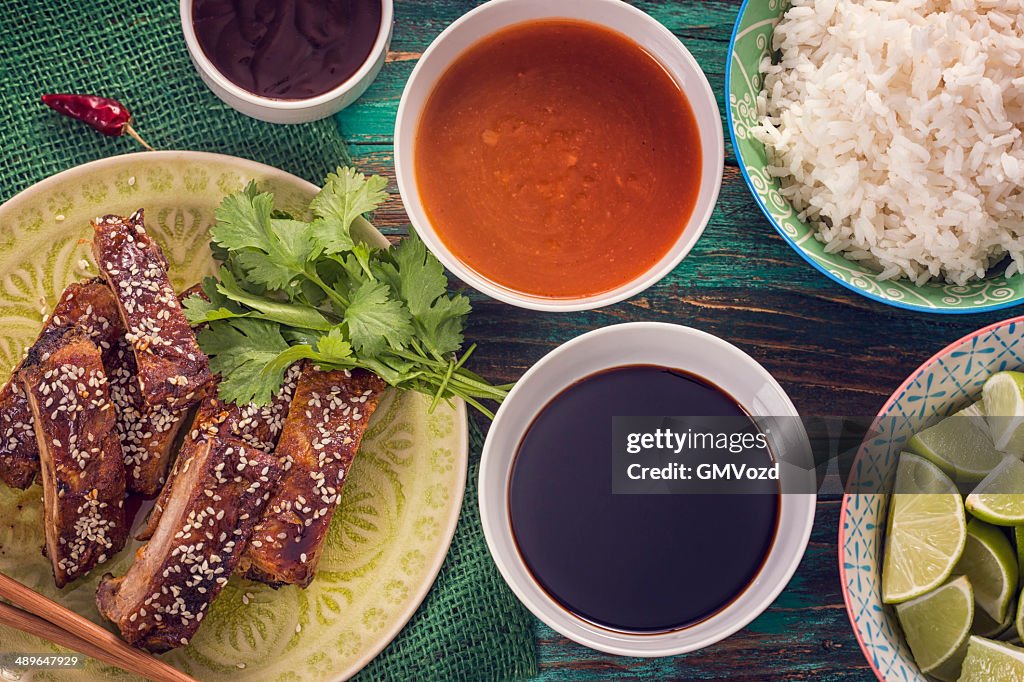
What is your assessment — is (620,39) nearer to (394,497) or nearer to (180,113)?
(180,113)

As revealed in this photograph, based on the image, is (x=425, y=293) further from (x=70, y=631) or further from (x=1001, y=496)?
(x=1001, y=496)

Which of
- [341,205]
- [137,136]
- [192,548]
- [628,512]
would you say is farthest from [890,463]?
[137,136]

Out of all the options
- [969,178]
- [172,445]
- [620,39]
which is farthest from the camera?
[172,445]

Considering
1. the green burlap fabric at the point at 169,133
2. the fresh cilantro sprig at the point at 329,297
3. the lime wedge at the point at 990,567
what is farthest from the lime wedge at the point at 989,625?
the fresh cilantro sprig at the point at 329,297

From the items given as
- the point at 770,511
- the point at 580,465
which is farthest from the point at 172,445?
the point at 770,511

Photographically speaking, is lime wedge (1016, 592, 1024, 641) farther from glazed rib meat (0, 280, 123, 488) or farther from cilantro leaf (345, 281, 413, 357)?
glazed rib meat (0, 280, 123, 488)

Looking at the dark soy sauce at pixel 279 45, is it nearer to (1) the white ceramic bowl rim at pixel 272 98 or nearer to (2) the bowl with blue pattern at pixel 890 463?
(1) the white ceramic bowl rim at pixel 272 98
